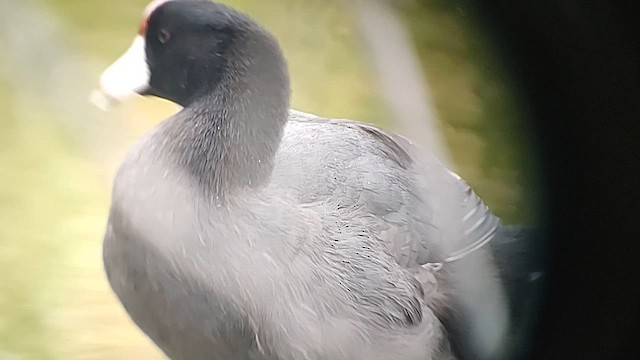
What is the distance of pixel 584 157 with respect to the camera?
791 millimetres

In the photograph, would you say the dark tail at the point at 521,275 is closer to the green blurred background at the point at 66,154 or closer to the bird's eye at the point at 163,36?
the green blurred background at the point at 66,154

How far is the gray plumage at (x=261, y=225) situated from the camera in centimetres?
65

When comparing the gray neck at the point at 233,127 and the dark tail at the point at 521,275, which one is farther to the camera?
the dark tail at the point at 521,275

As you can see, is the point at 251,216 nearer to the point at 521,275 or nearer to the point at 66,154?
the point at 66,154

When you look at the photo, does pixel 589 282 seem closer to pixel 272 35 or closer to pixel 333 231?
pixel 333 231

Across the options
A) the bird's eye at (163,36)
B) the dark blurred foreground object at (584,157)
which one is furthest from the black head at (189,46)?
the dark blurred foreground object at (584,157)

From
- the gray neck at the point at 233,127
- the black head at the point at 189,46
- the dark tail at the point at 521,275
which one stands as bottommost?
the dark tail at the point at 521,275

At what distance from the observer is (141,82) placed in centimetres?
65

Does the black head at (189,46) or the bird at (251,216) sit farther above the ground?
the black head at (189,46)

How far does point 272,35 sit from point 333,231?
0.17 metres

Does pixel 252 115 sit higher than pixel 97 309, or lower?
higher

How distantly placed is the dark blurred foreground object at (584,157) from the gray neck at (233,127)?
0.79 feet

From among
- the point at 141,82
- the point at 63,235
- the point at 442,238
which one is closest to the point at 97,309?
the point at 63,235

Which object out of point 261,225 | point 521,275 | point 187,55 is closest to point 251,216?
point 261,225
